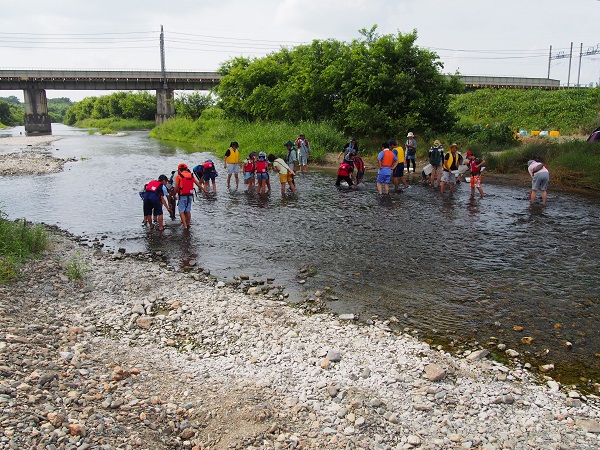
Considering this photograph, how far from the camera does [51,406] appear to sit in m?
5.60

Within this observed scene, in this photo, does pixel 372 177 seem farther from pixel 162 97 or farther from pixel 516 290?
pixel 162 97

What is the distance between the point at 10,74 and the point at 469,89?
69.2m

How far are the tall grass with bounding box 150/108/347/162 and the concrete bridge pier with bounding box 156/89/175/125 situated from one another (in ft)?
72.3

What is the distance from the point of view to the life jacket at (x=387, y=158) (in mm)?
18922

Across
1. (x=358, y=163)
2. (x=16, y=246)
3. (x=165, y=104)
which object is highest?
(x=165, y=104)

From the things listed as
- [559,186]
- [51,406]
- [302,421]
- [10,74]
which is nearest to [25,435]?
[51,406]

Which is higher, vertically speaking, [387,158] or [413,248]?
[387,158]

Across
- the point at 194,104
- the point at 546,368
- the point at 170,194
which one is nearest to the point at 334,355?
the point at 546,368

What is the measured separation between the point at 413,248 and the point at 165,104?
74953mm

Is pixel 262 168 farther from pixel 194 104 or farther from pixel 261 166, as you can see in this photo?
pixel 194 104

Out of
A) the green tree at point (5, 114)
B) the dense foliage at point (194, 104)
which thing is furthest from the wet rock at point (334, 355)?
the green tree at point (5, 114)

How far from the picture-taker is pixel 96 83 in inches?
3132

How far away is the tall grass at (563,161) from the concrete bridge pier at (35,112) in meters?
78.0

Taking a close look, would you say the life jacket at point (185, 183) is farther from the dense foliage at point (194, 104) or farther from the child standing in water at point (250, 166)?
the dense foliage at point (194, 104)
